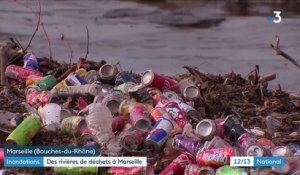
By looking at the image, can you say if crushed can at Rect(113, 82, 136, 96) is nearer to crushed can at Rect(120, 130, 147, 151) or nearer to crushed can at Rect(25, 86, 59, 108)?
crushed can at Rect(25, 86, 59, 108)

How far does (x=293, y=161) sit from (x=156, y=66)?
12.6 ft

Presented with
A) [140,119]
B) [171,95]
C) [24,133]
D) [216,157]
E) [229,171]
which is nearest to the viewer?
[229,171]

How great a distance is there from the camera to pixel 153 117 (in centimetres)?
446

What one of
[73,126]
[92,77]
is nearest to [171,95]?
[92,77]

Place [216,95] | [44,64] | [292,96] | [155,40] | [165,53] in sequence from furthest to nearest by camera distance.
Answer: [155,40], [165,53], [44,64], [292,96], [216,95]

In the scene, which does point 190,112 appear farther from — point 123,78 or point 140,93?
point 123,78

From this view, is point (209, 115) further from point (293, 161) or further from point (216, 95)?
point (293, 161)

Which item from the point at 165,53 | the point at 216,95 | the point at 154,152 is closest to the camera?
the point at 154,152

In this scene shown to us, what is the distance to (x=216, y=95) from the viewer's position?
4992 millimetres

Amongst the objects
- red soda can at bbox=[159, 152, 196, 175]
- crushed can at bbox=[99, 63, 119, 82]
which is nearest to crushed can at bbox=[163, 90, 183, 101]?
crushed can at bbox=[99, 63, 119, 82]

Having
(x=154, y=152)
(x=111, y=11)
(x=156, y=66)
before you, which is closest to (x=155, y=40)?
(x=156, y=66)

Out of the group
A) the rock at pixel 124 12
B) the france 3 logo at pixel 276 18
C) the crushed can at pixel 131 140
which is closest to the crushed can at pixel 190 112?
the crushed can at pixel 131 140

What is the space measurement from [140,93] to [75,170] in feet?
3.07

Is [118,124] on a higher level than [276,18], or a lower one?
higher
